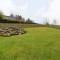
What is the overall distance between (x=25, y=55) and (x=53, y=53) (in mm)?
1912

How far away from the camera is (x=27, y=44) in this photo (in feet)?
53.1

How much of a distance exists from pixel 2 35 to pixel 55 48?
25.2 feet

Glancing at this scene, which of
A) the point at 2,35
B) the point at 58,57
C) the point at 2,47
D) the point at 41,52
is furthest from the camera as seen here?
the point at 2,35

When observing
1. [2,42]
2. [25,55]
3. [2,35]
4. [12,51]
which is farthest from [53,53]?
[2,35]

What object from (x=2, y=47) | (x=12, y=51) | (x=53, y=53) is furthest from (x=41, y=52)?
(x=2, y=47)

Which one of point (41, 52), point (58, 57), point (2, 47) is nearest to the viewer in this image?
point (58, 57)

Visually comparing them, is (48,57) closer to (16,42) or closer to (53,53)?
(53,53)

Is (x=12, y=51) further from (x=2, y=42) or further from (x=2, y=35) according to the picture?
(x=2, y=35)

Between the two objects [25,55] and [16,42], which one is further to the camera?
[16,42]

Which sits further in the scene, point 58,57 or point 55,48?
point 55,48

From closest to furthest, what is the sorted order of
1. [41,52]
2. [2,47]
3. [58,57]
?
1. [58,57]
2. [41,52]
3. [2,47]

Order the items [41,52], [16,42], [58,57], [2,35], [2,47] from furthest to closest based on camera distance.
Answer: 1. [2,35]
2. [16,42]
3. [2,47]
4. [41,52]
5. [58,57]

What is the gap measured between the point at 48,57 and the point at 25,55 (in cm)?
152

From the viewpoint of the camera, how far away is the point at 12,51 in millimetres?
14422
